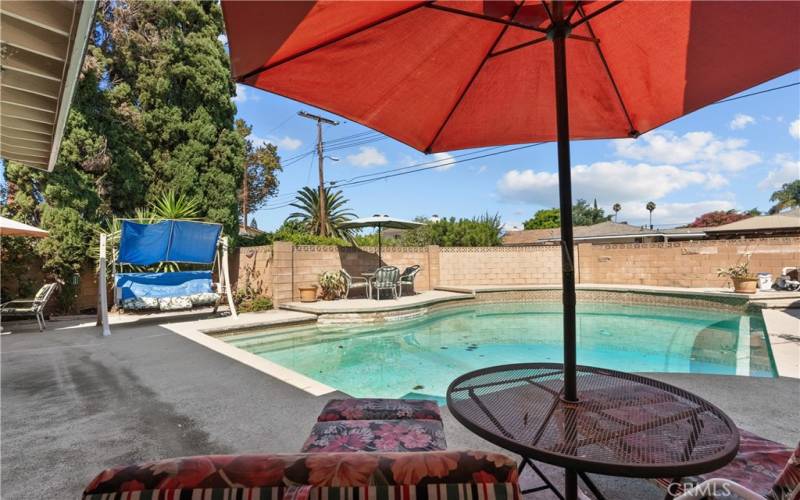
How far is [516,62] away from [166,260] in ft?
23.5

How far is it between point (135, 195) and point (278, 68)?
1048cm

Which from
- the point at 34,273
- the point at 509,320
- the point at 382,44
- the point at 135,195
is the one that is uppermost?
the point at 135,195

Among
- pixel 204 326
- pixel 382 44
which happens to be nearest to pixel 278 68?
pixel 382 44

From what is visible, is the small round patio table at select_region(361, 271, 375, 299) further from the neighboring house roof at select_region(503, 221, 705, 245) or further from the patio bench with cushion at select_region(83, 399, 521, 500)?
the patio bench with cushion at select_region(83, 399, 521, 500)

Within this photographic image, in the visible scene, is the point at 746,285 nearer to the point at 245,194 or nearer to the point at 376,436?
the point at 376,436

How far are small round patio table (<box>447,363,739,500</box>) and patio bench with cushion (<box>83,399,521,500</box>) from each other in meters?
0.48

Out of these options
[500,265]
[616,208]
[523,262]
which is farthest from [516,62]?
[616,208]

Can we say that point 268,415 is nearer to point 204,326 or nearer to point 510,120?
point 510,120

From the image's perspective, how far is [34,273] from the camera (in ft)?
26.8

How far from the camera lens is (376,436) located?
4.88ft

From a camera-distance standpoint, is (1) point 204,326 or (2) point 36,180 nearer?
(1) point 204,326

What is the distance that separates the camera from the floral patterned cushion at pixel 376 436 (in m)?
1.42

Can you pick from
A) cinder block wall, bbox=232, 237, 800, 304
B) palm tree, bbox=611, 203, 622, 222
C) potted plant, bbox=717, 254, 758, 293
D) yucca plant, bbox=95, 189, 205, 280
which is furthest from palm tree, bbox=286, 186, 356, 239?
palm tree, bbox=611, 203, 622, 222

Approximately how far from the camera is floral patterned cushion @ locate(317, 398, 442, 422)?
1698 millimetres
